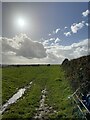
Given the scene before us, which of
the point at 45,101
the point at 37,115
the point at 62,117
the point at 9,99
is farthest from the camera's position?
the point at 9,99

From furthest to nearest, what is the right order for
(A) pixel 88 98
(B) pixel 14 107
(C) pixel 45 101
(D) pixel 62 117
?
(C) pixel 45 101, (B) pixel 14 107, (D) pixel 62 117, (A) pixel 88 98

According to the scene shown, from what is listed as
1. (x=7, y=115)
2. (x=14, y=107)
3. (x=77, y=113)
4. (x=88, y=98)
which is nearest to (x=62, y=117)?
(x=77, y=113)

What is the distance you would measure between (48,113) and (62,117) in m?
1.57

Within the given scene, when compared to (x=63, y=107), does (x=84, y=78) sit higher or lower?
higher

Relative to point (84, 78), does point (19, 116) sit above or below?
below

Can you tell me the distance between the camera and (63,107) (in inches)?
653

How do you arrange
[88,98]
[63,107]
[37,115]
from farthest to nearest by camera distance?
[63,107] → [37,115] → [88,98]

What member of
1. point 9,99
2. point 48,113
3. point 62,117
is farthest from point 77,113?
point 9,99

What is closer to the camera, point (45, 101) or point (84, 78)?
point (84, 78)

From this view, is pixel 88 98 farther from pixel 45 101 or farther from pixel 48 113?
pixel 45 101

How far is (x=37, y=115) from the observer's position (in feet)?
50.7

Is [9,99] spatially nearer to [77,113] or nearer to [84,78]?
[84,78]

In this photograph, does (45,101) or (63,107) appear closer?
(63,107)

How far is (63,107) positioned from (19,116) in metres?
2.73
